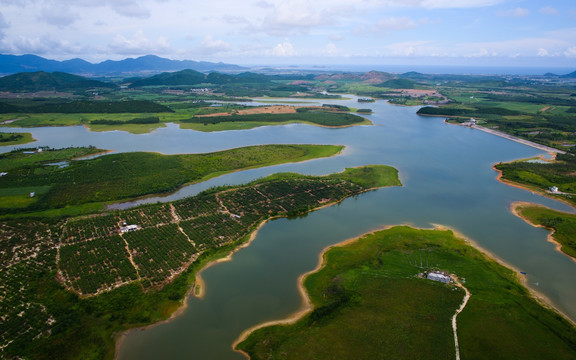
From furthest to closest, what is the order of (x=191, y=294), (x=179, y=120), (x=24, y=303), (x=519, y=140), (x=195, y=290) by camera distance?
1. (x=179, y=120)
2. (x=519, y=140)
3. (x=195, y=290)
4. (x=191, y=294)
5. (x=24, y=303)

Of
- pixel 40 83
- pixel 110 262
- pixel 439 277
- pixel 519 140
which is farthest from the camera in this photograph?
pixel 40 83

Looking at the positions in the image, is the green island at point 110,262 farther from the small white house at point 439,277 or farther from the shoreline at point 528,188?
the shoreline at point 528,188

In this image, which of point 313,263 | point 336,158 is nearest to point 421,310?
point 313,263

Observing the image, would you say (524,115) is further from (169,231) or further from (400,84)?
(169,231)

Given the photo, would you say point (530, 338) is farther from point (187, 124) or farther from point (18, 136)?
point (18, 136)

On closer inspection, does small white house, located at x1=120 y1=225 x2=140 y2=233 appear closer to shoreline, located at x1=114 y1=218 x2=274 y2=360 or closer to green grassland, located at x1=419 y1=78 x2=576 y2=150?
shoreline, located at x1=114 y1=218 x2=274 y2=360

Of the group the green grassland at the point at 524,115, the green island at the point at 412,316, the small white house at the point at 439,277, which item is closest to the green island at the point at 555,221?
Result: the green island at the point at 412,316

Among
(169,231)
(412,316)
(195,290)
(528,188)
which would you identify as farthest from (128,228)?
(528,188)
